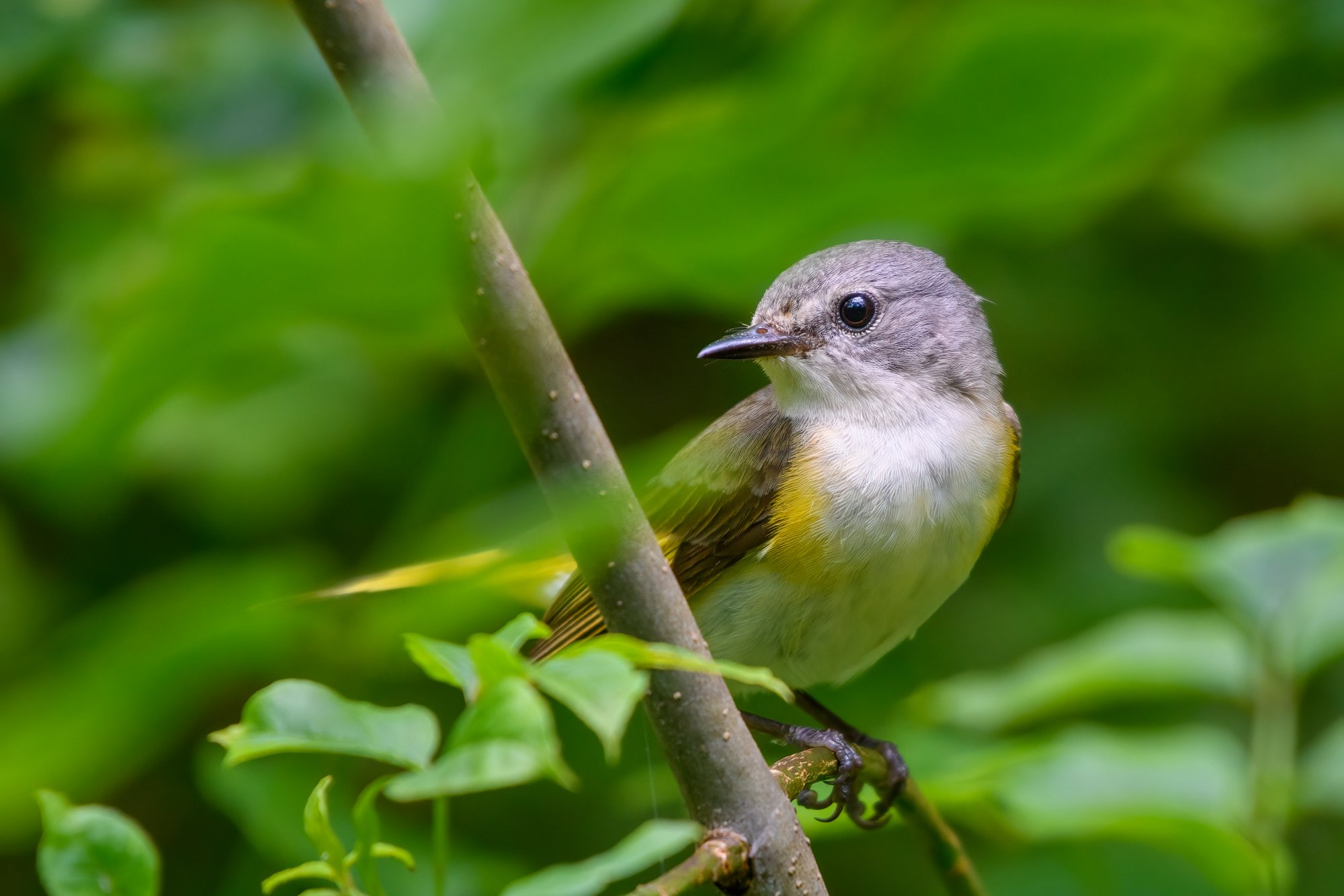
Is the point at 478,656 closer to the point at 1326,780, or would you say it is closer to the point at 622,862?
the point at 622,862

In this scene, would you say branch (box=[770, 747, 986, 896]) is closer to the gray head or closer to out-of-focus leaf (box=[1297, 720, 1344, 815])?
out-of-focus leaf (box=[1297, 720, 1344, 815])

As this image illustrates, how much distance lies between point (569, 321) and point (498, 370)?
48.7 inches

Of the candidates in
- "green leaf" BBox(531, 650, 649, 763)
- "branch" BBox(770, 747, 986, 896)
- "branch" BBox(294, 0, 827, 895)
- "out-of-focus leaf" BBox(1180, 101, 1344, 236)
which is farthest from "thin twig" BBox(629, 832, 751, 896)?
"out-of-focus leaf" BBox(1180, 101, 1344, 236)

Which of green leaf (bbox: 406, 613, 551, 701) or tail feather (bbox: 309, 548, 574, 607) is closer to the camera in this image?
green leaf (bbox: 406, 613, 551, 701)

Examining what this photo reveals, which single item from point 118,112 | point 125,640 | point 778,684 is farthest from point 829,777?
point 118,112

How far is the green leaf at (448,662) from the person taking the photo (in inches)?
38.9

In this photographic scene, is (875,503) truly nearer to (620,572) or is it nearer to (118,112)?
(620,572)

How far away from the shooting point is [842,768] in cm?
225

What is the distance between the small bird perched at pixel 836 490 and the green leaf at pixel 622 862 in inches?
51.7

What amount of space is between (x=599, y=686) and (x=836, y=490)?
169 cm

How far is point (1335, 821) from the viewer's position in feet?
12.9

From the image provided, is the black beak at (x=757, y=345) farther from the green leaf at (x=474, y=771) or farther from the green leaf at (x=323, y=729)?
the green leaf at (x=474, y=771)

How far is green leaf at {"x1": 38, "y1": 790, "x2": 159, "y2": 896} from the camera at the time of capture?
3.47 ft

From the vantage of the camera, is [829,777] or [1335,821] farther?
[1335,821]
